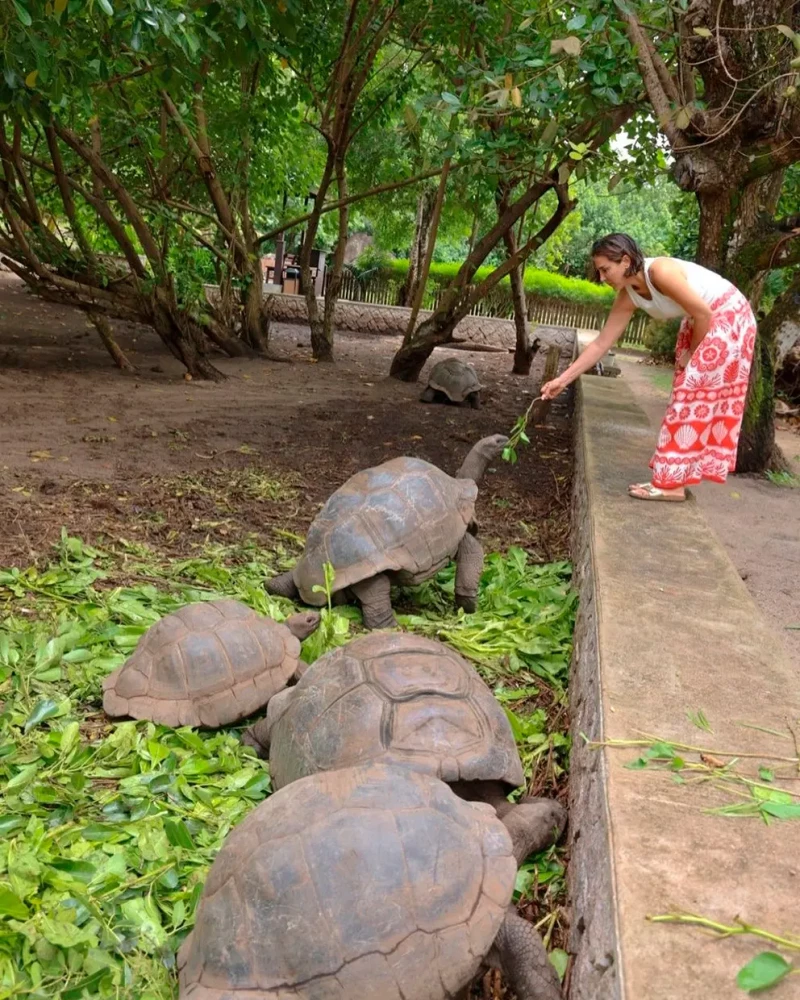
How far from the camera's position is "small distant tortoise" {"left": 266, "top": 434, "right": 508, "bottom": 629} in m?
3.87

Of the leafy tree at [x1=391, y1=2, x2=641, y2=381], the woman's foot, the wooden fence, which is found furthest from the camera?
the wooden fence

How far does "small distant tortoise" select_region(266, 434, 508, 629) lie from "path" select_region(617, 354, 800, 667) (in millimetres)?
1318

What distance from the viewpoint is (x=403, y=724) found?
2.37 m

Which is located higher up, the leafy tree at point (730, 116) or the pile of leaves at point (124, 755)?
the leafy tree at point (730, 116)

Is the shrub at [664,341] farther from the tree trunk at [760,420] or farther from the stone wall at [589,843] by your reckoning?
the stone wall at [589,843]

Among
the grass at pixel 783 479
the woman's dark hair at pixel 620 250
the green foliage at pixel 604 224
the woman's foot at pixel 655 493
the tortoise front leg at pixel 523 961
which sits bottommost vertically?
the tortoise front leg at pixel 523 961

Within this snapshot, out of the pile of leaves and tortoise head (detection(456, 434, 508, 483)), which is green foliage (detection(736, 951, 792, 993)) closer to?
the pile of leaves

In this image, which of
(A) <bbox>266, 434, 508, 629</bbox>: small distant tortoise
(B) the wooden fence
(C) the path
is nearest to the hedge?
(B) the wooden fence

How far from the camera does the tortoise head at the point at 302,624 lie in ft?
11.7

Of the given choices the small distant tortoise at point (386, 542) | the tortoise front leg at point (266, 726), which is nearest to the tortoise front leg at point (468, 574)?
the small distant tortoise at point (386, 542)

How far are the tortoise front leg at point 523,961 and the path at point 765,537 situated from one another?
152cm

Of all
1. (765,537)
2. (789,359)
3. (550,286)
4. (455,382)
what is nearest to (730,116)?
(765,537)

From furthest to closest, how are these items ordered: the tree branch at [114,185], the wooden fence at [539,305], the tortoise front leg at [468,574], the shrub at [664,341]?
the wooden fence at [539,305]
the shrub at [664,341]
the tree branch at [114,185]
the tortoise front leg at [468,574]

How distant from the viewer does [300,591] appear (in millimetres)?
3969
